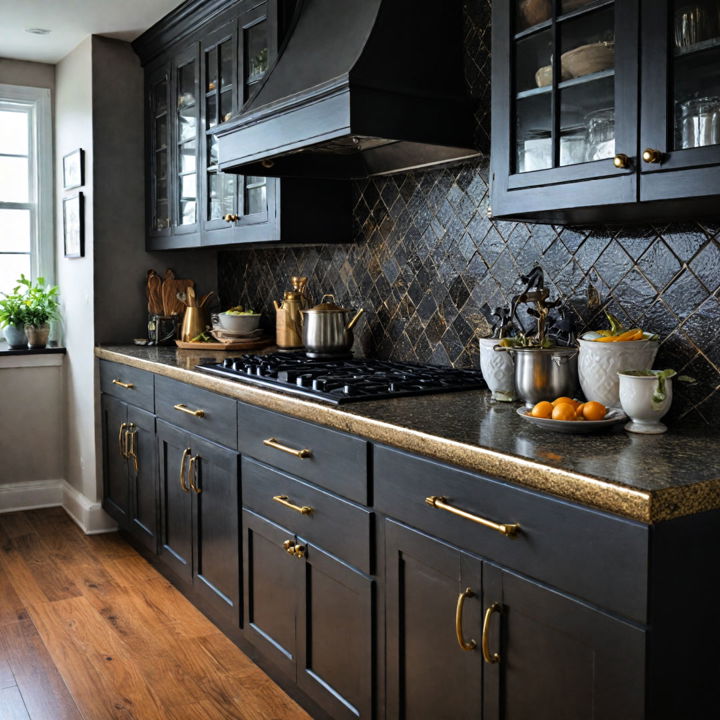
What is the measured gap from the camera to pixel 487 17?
2506 mm

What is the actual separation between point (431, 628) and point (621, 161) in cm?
106

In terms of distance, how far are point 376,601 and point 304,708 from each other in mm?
677

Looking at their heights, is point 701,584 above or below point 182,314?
below

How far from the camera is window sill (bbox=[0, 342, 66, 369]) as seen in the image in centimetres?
435

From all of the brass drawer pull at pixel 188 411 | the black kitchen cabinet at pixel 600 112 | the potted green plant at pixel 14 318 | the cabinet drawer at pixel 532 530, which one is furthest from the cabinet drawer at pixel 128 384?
the black kitchen cabinet at pixel 600 112

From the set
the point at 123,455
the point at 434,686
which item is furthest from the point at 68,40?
the point at 434,686

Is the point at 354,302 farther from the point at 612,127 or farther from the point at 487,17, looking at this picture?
the point at 612,127

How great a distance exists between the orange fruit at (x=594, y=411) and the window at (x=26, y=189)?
3689 mm

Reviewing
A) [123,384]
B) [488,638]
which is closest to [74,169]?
[123,384]

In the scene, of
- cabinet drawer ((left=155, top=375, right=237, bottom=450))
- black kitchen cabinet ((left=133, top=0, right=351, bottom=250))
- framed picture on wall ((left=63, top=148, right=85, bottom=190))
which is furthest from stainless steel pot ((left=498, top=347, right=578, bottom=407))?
framed picture on wall ((left=63, top=148, right=85, bottom=190))

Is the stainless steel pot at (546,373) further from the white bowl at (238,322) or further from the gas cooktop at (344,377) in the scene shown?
the white bowl at (238,322)

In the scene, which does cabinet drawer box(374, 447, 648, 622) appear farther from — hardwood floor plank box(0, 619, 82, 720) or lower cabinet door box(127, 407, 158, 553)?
lower cabinet door box(127, 407, 158, 553)

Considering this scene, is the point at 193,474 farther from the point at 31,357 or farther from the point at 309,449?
the point at 31,357

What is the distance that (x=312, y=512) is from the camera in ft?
7.14
